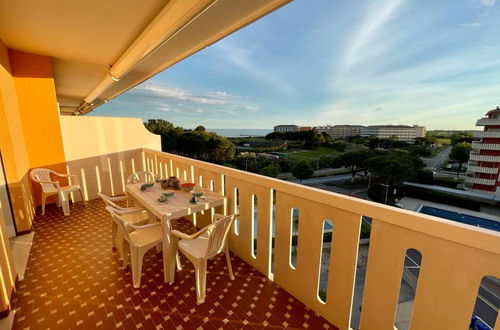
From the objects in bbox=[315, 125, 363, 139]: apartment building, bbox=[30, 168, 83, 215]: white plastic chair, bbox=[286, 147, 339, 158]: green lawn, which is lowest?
bbox=[286, 147, 339, 158]: green lawn

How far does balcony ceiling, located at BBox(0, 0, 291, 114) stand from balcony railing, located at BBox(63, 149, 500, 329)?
66.1 inches

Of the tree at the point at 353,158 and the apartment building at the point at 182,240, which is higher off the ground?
the apartment building at the point at 182,240

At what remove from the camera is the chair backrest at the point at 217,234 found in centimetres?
169

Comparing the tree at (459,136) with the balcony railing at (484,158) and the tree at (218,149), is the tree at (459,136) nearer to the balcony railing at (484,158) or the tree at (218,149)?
the balcony railing at (484,158)

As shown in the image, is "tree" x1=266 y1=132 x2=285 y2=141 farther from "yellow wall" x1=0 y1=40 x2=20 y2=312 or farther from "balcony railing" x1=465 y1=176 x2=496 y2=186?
"yellow wall" x1=0 y1=40 x2=20 y2=312

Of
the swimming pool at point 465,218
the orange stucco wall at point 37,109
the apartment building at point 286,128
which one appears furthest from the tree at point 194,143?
the swimming pool at point 465,218

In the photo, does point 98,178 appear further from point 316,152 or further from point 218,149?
point 316,152

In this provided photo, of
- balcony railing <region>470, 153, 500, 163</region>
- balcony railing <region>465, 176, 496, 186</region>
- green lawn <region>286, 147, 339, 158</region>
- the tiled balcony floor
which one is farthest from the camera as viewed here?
green lawn <region>286, 147, 339, 158</region>

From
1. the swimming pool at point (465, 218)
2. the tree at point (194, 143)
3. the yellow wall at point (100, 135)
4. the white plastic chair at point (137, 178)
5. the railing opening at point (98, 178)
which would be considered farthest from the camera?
the tree at point (194, 143)

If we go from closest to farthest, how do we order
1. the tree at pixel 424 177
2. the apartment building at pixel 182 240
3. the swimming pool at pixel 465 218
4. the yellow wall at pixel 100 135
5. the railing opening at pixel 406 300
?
the apartment building at pixel 182 240 < the yellow wall at pixel 100 135 < the railing opening at pixel 406 300 < the swimming pool at pixel 465 218 < the tree at pixel 424 177

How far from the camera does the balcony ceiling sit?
2.05 meters

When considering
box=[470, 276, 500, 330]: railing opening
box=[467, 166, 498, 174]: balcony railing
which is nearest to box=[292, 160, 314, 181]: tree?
box=[467, 166, 498, 174]: balcony railing

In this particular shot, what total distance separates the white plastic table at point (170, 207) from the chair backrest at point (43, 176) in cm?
211

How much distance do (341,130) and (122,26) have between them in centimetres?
3663
